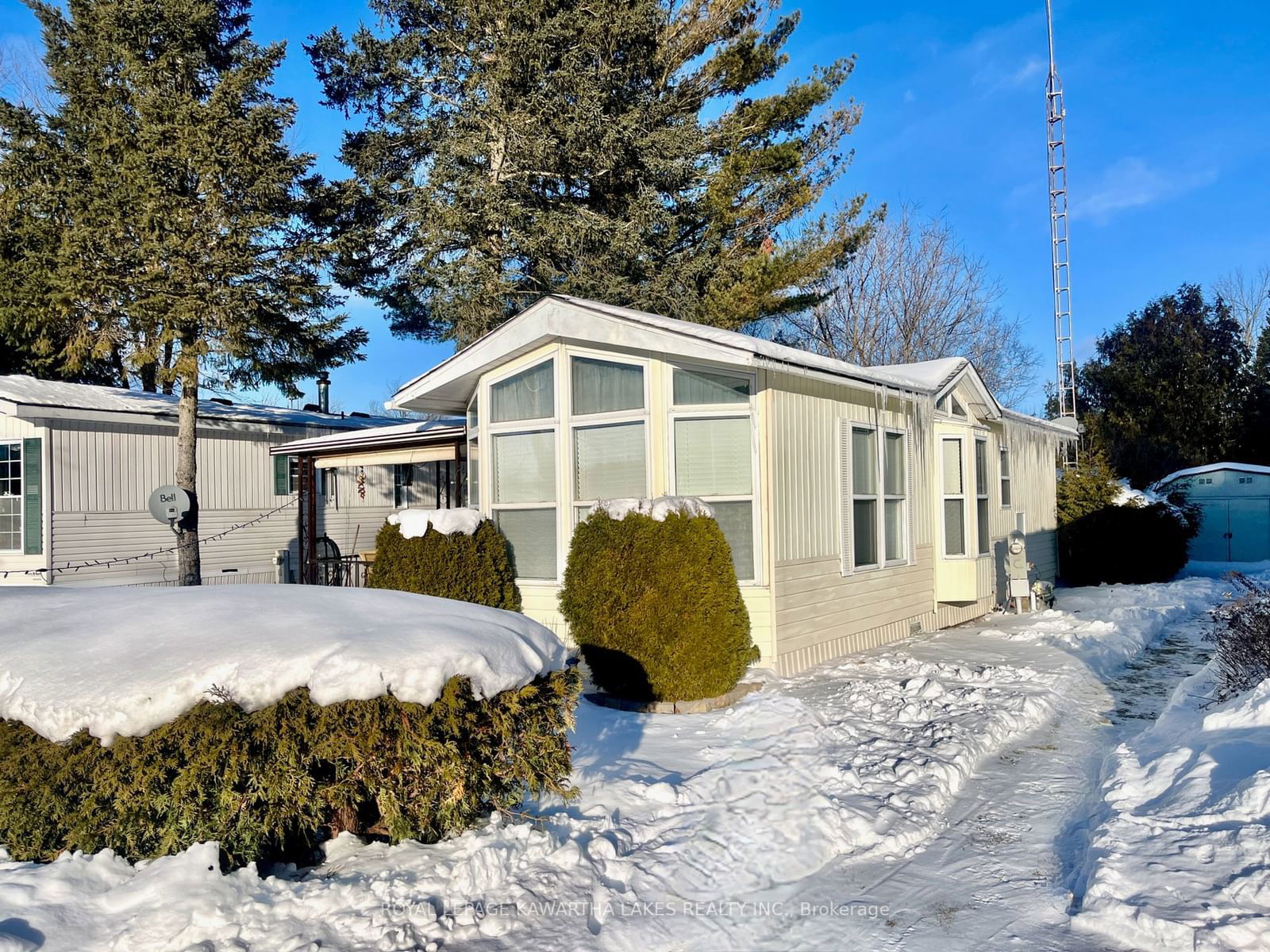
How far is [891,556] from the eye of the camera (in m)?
10.5

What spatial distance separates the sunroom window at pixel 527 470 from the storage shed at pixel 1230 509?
18001mm

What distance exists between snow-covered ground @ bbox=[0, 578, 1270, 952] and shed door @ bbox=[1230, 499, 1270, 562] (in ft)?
57.9

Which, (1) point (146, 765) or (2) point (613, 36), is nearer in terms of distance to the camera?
(1) point (146, 765)

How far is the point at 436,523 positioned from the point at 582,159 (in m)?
10.1

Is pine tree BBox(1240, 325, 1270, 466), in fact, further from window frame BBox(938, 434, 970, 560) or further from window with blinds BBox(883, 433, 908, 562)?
window with blinds BBox(883, 433, 908, 562)

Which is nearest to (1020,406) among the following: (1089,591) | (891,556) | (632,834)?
(1089,591)

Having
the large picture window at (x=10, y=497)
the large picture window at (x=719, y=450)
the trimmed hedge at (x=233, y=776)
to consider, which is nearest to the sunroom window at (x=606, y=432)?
the large picture window at (x=719, y=450)

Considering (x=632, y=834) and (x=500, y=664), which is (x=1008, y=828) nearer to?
(x=632, y=834)

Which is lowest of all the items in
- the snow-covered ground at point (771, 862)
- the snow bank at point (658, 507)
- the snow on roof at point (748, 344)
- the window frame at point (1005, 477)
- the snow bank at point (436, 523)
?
the snow-covered ground at point (771, 862)

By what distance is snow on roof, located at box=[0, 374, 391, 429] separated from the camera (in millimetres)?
14594

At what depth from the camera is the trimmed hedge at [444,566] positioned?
27.5 feet

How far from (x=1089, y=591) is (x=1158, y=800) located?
12.6 meters

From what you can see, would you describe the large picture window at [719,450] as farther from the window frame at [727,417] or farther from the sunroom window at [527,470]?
the sunroom window at [527,470]

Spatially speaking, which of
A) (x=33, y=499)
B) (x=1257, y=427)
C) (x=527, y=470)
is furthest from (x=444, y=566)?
(x=1257, y=427)
